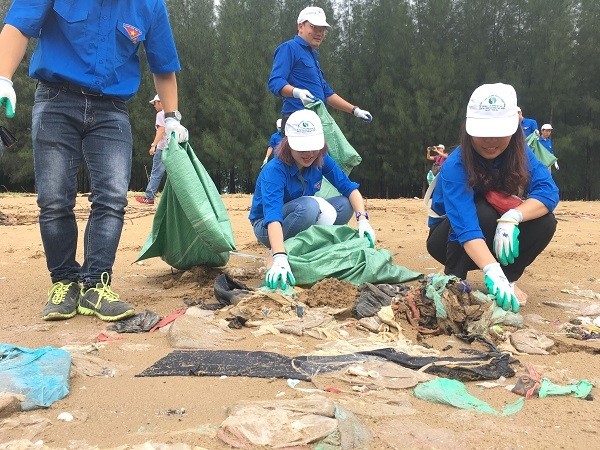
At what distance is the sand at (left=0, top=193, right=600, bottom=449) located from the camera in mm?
1273

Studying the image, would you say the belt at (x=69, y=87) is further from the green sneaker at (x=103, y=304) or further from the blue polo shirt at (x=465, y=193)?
the blue polo shirt at (x=465, y=193)

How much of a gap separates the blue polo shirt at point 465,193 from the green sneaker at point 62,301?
5.42 ft

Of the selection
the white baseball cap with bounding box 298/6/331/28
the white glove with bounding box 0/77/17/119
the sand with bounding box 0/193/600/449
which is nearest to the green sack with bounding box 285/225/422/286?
the sand with bounding box 0/193/600/449

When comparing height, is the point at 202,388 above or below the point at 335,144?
below

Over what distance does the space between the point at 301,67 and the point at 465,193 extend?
1.86m

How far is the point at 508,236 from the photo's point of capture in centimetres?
240

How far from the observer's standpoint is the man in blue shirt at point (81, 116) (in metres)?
2.26

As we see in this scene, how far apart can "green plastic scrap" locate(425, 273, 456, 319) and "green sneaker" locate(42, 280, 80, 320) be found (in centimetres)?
148

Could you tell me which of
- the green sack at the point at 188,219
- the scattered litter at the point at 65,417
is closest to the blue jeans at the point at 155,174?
the green sack at the point at 188,219

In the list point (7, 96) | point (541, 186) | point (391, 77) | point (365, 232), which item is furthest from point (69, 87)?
point (391, 77)

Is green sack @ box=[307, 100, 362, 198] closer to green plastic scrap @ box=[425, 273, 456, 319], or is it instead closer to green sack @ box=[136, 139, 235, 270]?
green sack @ box=[136, 139, 235, 270]

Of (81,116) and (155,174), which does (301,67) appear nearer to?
(81,116)

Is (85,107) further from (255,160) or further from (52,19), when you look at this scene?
(255,160)

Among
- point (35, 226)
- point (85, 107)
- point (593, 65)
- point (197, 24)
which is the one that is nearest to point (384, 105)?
point (593, 65)
